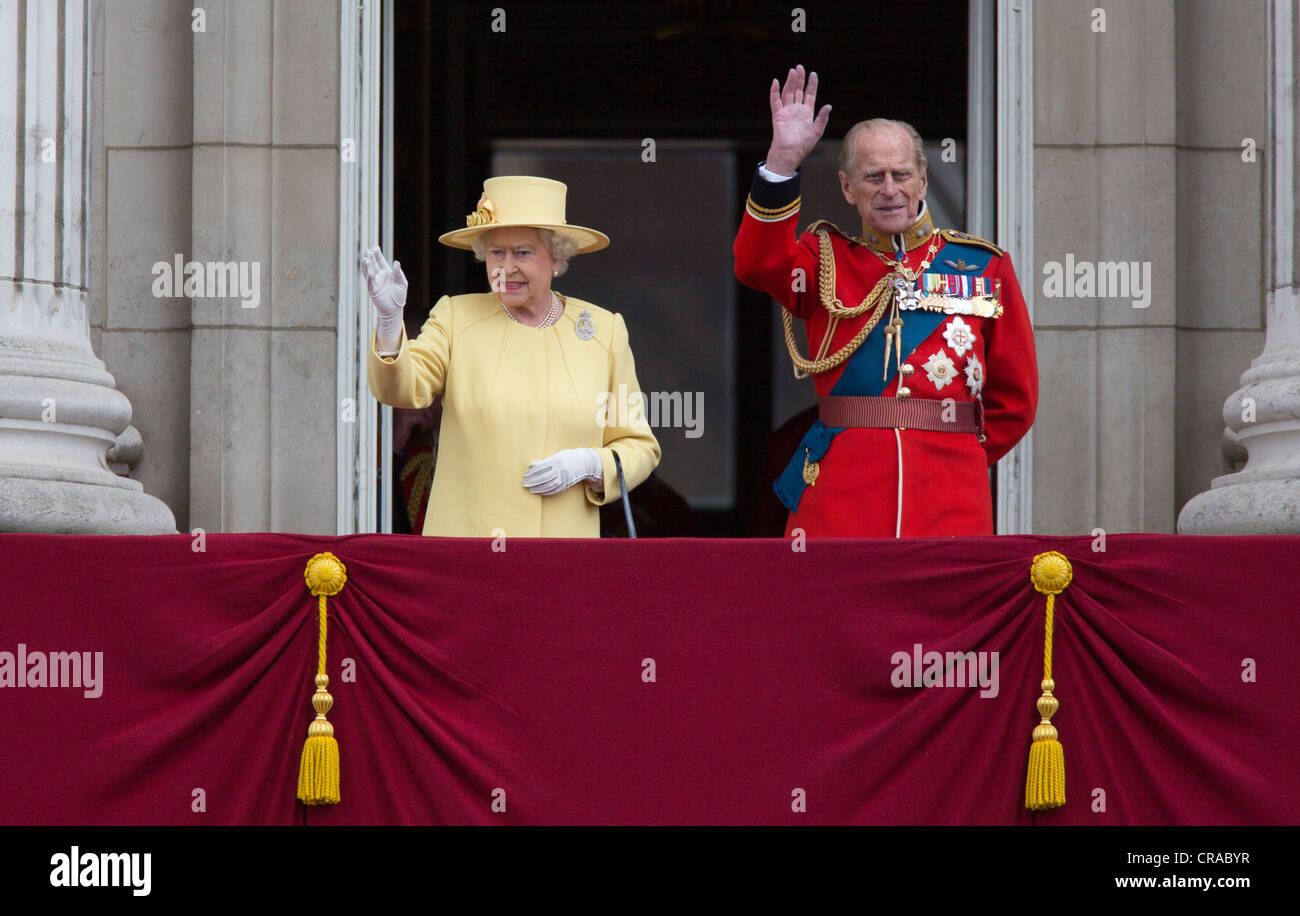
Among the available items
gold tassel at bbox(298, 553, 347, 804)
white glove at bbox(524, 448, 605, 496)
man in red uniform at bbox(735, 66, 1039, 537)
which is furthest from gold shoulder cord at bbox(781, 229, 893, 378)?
gold tassel at bbox(298, 553, 347, 804)

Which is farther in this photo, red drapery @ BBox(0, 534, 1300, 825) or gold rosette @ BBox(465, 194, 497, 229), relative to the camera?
gold rosette @ BBox(465, 194, 497, 229)

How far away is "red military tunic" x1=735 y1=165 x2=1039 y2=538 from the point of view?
5.74 m

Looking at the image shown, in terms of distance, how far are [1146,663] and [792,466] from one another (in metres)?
1.32

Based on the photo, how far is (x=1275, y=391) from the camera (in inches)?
249

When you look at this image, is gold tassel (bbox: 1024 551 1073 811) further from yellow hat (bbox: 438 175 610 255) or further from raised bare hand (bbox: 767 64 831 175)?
yellow hat (bbox: 438 175 610 255)

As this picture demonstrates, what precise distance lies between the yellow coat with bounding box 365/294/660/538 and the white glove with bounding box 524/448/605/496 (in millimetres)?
47

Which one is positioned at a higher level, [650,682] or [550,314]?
[550,314]

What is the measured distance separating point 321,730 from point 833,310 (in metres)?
1.95

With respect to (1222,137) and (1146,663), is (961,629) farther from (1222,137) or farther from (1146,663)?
(1222,137)

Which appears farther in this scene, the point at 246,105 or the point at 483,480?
the point at 246,105

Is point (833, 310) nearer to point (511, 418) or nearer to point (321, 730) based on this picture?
point (511, 418)

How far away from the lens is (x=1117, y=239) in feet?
26.2

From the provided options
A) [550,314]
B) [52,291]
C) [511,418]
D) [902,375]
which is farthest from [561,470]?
[52,291]

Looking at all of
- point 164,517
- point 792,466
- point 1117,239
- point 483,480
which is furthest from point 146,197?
point 1117,239
